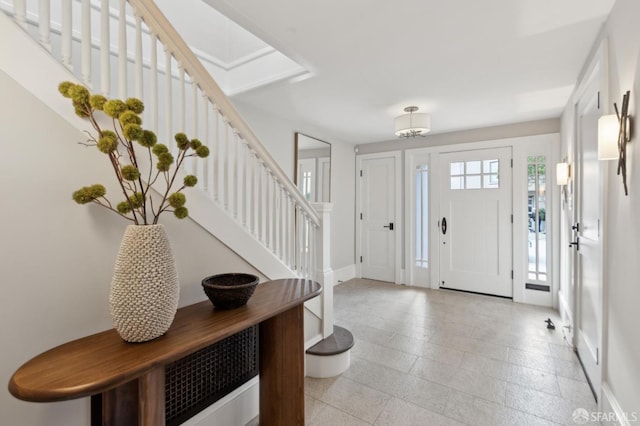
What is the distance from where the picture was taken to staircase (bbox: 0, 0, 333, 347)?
0.99 metres

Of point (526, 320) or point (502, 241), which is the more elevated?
point (502, 241)

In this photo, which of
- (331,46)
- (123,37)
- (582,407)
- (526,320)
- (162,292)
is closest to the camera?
(162,292)

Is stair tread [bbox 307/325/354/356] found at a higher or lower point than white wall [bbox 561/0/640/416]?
lower

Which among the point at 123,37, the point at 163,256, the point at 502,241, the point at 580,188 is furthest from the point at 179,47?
the point at 502,241

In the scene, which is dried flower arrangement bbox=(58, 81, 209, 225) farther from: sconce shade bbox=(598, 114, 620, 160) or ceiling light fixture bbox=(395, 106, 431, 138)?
ceiling light fixture bbox=(395, 106, 431, 138)

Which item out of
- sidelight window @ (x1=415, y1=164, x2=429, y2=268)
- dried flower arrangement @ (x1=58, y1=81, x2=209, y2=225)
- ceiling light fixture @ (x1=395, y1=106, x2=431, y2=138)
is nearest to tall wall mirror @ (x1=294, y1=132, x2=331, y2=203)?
ceiling light fixture @ (x1=395, y1=106, x2=431, y2=138)

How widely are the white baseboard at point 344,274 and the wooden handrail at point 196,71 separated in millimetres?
3019

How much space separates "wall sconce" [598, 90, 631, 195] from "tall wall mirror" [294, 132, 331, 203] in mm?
2891

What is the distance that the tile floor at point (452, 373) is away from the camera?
5.96 feet

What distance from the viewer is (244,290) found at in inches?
51.9

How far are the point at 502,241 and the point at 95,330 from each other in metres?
4.40

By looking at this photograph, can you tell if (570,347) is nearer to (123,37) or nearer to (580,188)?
(580,188)

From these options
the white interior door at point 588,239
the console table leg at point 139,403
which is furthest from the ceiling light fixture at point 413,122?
the console table leg at point 139,403

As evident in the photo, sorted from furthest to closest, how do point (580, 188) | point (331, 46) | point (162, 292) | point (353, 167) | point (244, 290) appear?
1. point (353, 167)
2. point (580, 188)
3. point (331, 46)
4. point (244, 290)
5. point (162, 292)
